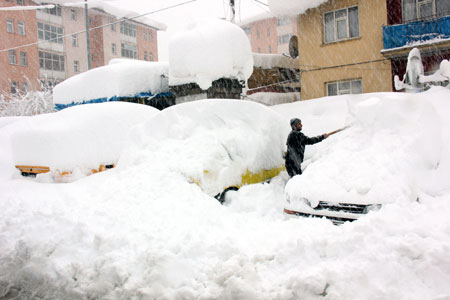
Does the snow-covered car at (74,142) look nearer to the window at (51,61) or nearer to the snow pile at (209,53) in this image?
the snow pile at (209,53)

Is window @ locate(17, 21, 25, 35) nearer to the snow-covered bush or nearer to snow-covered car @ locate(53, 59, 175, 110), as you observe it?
the snow-covered bush

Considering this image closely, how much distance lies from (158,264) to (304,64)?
15.0 metres

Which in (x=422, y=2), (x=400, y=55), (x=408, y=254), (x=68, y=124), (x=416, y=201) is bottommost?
(x=408, y=254)

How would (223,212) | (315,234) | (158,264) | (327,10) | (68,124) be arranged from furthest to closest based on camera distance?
(327,10)
(68,124)
(223,212)
(315,234)
(158,264)

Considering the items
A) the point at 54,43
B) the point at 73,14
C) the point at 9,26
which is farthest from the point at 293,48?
the point at 73,14

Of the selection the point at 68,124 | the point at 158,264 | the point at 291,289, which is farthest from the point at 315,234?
the point at 68,124

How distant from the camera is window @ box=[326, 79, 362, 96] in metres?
15.8

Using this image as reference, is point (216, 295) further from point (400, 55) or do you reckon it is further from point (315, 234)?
point (400, 55)

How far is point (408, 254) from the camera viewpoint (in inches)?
127

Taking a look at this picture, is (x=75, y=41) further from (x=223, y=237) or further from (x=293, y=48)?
(x=223, y=237)

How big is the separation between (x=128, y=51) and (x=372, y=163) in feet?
141

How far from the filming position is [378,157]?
4488mm

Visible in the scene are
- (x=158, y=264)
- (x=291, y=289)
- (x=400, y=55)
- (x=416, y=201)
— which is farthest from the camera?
(x=400, y=55)

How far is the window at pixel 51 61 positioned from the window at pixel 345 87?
93.4ft
